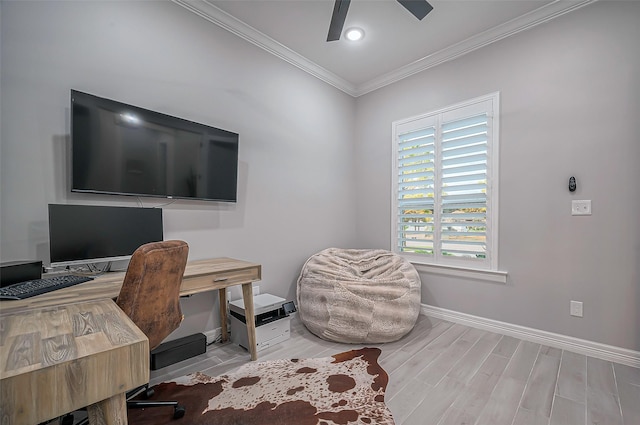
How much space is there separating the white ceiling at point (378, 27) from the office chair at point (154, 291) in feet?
7.15

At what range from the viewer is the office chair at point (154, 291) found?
49.0 inches

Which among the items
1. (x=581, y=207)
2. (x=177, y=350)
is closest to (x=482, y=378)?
(x=581, y=207)

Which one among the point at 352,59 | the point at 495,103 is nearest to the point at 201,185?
the point at 352,59

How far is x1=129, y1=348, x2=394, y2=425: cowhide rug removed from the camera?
1.50 m

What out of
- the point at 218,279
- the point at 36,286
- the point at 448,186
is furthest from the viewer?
the point at 448,186

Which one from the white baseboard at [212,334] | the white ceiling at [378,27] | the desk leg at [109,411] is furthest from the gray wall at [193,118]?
the desk leg at [109,411]

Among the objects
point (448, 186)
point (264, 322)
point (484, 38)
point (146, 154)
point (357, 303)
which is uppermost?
point (484, 38)

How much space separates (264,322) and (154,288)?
119cm

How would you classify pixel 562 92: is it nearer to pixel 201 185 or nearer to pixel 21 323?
pixel 201 185

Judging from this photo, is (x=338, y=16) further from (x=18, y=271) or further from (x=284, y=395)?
(x=284, y=395)

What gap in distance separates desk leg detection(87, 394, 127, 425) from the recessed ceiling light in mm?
3086

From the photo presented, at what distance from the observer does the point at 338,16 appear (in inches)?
80.8

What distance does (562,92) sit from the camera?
94.0 inches

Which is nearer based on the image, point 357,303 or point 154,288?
point 154,288
